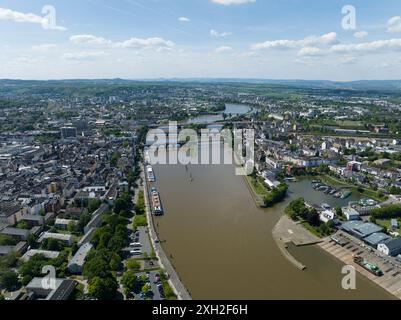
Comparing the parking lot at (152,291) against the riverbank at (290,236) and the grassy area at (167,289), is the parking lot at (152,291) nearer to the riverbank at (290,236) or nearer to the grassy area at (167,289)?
the grassy area at (167,289)

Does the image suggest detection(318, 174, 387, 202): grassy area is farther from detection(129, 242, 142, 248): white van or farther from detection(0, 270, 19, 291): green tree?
detection(0, 270, 19, 291): green tree

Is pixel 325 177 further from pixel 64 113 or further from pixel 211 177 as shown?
pixel 64 113

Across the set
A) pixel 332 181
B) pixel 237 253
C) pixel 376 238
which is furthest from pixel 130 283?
pixel 332 181

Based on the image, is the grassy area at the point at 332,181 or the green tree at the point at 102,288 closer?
the green tree at the point at 102,288

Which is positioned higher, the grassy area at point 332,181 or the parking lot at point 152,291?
the grassy area at point 332,181

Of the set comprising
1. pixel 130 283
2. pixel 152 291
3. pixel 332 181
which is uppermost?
pixel 332 181

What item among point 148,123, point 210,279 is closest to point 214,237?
point 210,279

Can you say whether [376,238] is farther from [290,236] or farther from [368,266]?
[290,236]

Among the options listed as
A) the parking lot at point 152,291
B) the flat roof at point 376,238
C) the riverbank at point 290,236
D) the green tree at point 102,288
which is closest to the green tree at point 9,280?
the green tree at point 102,288
